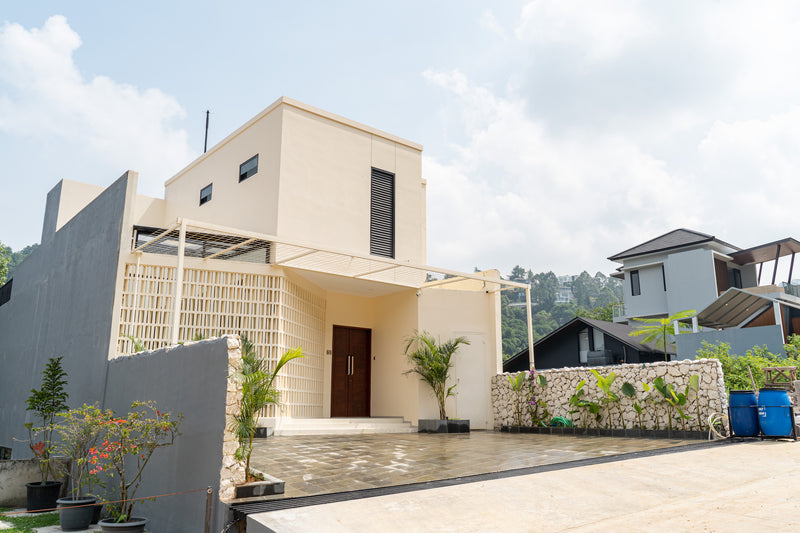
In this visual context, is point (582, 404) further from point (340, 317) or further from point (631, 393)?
point (340, 317)

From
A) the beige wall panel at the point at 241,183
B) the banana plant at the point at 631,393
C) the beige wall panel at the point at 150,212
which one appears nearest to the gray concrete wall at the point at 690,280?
the banana plant at the point at 631,393

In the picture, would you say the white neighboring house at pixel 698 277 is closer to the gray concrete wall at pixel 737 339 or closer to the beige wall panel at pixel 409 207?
the gray concrete wall at pixel 737 339

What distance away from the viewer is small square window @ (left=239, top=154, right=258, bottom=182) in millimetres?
13445

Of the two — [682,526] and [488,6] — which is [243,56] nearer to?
[488,6]

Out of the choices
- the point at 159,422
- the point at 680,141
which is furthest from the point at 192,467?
the point at 680,141

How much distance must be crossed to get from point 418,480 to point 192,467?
249cm

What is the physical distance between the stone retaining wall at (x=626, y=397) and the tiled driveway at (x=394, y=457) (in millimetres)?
1099

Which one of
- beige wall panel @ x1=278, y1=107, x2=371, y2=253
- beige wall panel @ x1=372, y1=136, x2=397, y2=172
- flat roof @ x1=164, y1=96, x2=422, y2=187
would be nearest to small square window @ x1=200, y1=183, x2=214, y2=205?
flat roof @ x1=164, y1=96, x2=422, y2=187

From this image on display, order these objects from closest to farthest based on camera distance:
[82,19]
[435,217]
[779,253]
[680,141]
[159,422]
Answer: [159,422] < [82,19] < [680,141] < [435,217] < [779,253]

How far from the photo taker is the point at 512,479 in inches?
214

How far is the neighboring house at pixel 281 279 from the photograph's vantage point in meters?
9.82

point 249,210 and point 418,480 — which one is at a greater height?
point 249,210

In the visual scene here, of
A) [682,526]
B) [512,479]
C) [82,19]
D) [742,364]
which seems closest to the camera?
[682,526]

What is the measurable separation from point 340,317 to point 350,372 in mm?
1548
